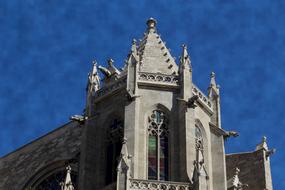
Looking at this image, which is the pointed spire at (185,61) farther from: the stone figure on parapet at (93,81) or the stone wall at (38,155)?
the stone wall at (38,155)

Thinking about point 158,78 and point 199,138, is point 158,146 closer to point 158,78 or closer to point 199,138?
point 199,138

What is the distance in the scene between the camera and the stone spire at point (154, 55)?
130 feet

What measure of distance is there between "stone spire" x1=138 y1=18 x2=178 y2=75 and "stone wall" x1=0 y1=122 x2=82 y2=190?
18.1 ft

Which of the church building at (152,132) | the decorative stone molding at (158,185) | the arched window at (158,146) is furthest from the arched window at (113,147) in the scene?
the decorative stone molding at (158,185)

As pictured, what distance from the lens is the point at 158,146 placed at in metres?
36.9

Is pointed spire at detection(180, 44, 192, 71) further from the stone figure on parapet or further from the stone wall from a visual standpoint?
the stone wall

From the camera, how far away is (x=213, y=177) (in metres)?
38.0

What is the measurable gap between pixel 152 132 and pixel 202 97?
3178 mm

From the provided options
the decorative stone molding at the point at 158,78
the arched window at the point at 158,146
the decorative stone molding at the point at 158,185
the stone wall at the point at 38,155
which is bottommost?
the decorative stone molding at the point at 158,185

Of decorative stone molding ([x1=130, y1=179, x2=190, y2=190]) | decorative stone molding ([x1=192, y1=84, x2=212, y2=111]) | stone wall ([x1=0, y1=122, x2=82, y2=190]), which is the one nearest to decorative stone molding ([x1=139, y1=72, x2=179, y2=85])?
decorative stone molding ([x1=192, y1=84, x2=212, y2=111])

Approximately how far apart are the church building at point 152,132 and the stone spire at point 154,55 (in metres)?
0.04

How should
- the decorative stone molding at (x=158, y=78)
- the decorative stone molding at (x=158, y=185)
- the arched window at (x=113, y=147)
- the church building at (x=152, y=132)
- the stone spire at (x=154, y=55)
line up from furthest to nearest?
A: the stone spire at (x=154, y=55) < the decorative stone molding at (x=158, y=78) < the arched window at (x=113, y=147) < the church building at (x=152, y=132) < the decorative stone molding at (x=158, y=185)

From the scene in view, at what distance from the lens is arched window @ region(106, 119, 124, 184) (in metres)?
36.9

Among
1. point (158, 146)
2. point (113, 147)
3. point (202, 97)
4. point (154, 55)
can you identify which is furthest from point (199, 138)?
point (154, 55)
